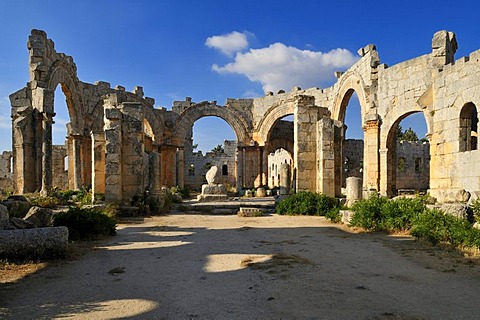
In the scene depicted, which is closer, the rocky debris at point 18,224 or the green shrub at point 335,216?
the rocky debris at point 18,224

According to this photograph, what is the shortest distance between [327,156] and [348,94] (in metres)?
8.43

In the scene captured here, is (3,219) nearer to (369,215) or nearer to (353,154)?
(369,215)

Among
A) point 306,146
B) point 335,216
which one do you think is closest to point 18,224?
point 335,216

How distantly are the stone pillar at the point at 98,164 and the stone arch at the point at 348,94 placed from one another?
12473 millimetres

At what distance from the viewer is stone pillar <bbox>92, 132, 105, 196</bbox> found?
1254 centimetres

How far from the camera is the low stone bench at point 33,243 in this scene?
532cm

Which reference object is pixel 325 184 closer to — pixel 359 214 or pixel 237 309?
pixel 359 214

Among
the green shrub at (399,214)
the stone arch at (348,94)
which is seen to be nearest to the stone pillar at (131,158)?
the green shrub at (399,214)

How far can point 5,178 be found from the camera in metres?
27.7

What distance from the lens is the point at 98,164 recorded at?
1273 cm

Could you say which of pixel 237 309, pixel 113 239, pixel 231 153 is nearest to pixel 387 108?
pixel 113 239

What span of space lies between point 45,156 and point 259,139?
13.4m

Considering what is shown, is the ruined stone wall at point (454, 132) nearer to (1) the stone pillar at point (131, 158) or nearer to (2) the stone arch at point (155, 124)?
(1) the stone pillar at point (131, 158)

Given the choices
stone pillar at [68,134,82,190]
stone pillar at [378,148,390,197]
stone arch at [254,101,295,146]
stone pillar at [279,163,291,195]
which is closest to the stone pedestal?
stone pillar at [279,163,291,195]
